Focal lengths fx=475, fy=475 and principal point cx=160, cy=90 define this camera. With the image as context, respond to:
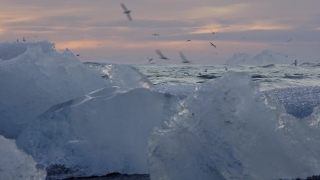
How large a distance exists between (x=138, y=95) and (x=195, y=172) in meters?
1.19

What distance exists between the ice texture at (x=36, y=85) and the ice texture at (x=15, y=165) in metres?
2.03

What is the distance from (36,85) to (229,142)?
285 centimetres

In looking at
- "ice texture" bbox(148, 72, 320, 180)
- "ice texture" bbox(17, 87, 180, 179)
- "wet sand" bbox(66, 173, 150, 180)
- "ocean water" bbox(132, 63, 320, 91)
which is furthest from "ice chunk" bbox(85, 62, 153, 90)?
"ocean water" bbox(132, 63, 320, 91)

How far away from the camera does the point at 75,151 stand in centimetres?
404

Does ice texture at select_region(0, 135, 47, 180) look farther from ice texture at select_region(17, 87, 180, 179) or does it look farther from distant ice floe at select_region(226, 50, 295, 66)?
distant ice floe at select_region(226, 50, 295, 66)

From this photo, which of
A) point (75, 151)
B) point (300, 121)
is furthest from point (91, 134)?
point (300, 121)

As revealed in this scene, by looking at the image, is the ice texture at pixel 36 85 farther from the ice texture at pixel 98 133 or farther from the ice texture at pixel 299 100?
the ice texture at pixel 299 100

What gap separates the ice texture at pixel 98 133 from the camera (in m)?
4.03

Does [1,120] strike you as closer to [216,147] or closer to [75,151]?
[75,151]

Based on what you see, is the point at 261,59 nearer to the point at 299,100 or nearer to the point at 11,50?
the point at 11,50

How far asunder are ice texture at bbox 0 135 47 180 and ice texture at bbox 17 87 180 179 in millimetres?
829

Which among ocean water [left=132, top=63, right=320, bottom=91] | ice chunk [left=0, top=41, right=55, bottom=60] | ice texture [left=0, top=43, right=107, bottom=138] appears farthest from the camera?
ocean water [left=132, top=63, right=320, bottom=91]

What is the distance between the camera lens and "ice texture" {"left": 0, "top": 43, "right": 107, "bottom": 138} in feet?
17.0

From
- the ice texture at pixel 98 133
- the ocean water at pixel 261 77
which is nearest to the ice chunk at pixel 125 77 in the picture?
the ice texture at pixel 98 133
